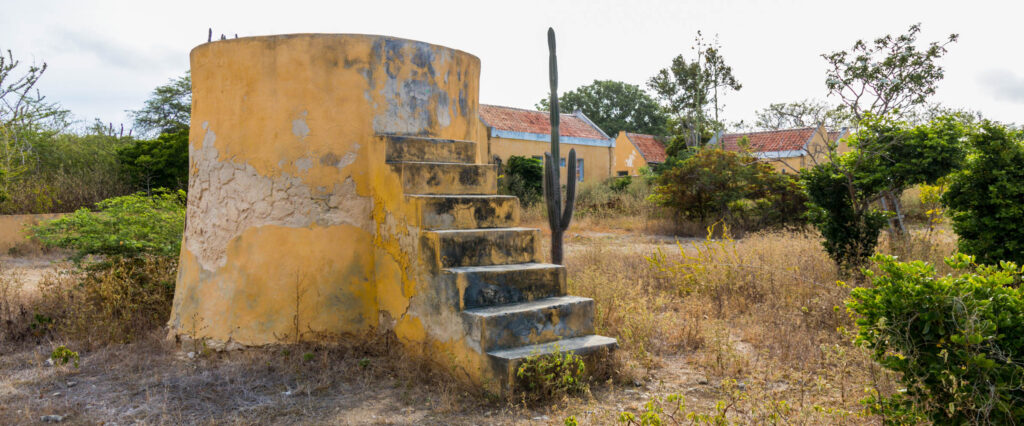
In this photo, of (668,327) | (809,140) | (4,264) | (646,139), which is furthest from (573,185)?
(646,139)

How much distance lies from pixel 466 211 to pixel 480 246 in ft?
1.03

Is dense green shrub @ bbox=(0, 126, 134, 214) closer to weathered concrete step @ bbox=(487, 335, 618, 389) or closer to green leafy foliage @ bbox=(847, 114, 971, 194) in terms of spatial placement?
weathered concrete step @ bbox=(487, 335, 618, 389)

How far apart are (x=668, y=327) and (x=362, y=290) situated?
2461 mm

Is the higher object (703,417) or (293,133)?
(293,133)

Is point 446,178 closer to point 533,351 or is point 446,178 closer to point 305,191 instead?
point 305,191

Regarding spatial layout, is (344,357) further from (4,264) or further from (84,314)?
(4,264)

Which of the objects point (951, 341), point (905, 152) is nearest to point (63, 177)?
point (905, 152)

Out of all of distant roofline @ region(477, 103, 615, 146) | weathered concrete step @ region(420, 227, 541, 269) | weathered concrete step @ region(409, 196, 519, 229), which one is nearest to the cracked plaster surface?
weathered concrete step @ region(409, 196, 519, 229)

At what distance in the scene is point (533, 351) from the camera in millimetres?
3676

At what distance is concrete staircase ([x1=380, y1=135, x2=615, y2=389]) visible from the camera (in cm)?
381

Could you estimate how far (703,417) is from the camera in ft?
9.45

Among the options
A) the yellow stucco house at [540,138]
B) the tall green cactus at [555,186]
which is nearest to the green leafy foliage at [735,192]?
the yellow stucco house at [540,138]

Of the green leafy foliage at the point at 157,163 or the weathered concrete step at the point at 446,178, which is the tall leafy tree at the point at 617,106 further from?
the weathered concrete step at the point at 446,178

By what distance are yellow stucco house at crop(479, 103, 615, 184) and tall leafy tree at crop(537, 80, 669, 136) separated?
469 inches
